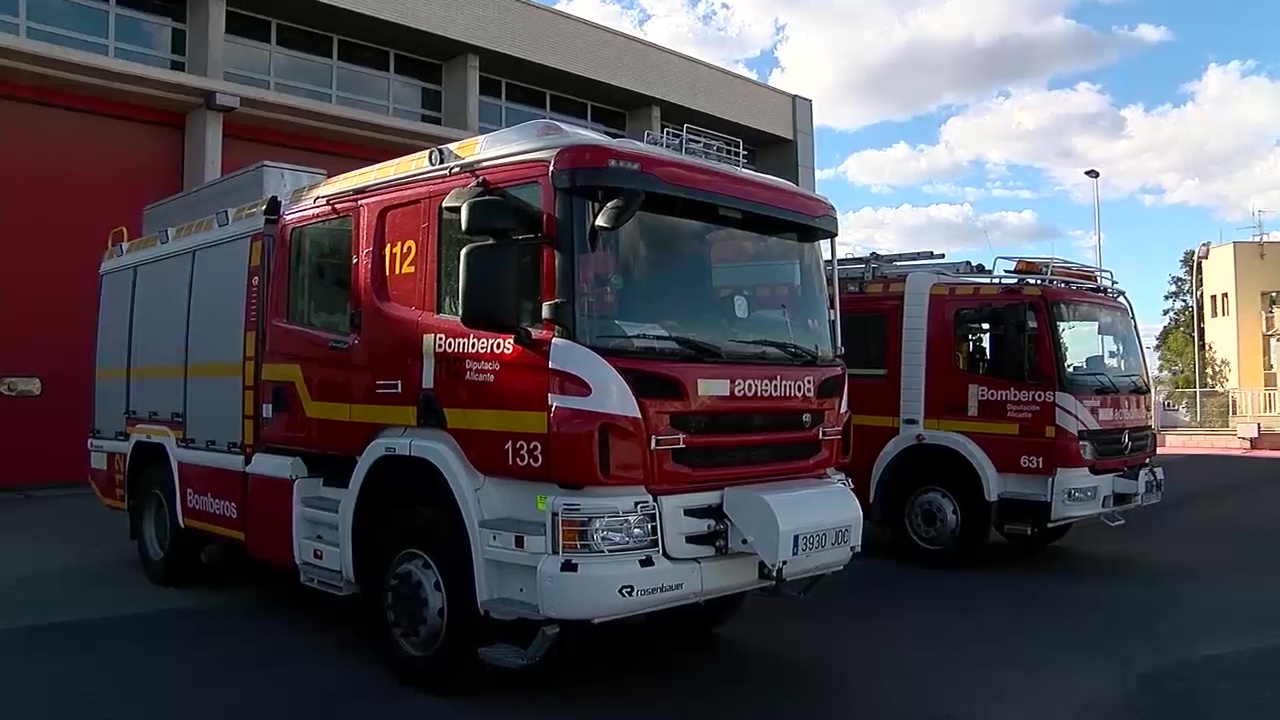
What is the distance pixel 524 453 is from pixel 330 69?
53.0 feet

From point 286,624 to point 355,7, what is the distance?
13.6m

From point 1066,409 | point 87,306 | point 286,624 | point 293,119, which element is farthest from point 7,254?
point 1066,409

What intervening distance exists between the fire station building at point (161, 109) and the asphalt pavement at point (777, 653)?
6587 mm

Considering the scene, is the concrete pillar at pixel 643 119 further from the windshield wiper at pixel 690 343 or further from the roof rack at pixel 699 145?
the windshield wiper at pixel 690 343

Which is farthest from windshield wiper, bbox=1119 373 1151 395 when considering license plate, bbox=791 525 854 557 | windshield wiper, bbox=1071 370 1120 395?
license plate, bbox=791 525 854 557

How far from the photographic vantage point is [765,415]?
555 cm

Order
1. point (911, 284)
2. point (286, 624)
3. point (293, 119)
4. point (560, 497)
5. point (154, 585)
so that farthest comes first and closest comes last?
1. point (293, 119)
2. point (911, 284)
3. point (154, 585)
4. point (286, 624)
5. point (560, 497)

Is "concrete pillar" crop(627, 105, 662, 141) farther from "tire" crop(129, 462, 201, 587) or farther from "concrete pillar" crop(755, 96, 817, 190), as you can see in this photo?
"tire" crop(129, 462, 201, 587)

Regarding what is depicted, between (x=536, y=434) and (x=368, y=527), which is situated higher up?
(x=536, y=434)

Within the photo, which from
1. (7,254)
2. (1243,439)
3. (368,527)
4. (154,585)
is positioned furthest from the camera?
(1243,439)

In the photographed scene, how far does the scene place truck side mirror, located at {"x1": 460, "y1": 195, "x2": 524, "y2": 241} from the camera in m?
4.91

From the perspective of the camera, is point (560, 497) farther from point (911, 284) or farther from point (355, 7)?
point (355, 7)

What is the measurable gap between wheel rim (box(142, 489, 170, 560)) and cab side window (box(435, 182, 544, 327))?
4430mm

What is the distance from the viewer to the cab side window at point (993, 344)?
9398 mm
